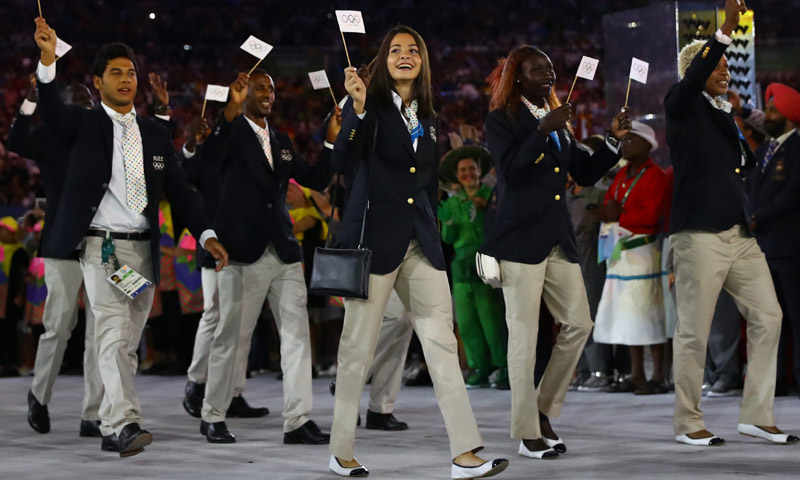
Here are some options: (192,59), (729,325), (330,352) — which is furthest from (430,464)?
(192,59)

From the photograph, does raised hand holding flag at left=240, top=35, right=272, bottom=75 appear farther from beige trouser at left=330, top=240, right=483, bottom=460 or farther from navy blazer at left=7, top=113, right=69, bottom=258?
beige trouser at left=330, top=240, right=483, bottom=460

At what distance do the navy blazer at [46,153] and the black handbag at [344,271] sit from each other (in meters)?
2.23

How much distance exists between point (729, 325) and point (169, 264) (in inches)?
193

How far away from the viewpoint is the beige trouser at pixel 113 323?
17.1 ft

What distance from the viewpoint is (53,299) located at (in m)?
6.13

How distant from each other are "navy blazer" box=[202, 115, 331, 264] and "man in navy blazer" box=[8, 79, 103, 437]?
81cm

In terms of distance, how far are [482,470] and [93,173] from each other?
245 centimetres

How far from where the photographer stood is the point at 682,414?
5.34 m

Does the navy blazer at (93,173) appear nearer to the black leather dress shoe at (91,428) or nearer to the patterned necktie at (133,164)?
the patterned necktie at (133,164)

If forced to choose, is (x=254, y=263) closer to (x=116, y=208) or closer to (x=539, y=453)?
(x=116, y=208)

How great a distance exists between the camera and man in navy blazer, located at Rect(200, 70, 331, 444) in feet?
18.9

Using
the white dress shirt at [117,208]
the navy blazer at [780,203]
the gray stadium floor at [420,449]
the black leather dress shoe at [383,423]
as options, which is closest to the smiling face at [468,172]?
the gray stadium floor at [420,449]


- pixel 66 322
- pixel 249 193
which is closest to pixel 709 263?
pixel 249 193

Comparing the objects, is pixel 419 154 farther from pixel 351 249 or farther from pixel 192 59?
pixel 192 59
